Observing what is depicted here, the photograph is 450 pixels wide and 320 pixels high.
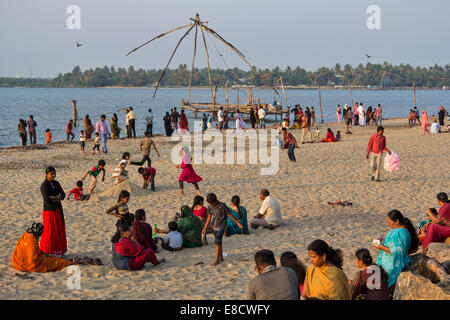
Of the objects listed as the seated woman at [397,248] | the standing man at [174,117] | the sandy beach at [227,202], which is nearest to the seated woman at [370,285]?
the seated woman at [397,248]

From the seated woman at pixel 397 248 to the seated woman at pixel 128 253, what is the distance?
350 centimetres

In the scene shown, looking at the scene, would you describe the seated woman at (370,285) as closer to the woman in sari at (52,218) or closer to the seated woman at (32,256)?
the seated woman at (32,256)

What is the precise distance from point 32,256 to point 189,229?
8.70 feet

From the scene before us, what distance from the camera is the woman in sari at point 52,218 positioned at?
7949mm

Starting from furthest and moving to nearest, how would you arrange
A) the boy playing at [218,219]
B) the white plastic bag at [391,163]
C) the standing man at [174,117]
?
the standing man at [174,117], the white plastic bag at [391,163], the boy playing at [218,219]

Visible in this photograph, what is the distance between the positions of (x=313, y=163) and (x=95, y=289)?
1193 cm

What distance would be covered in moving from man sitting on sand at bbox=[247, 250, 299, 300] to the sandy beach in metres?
1.98

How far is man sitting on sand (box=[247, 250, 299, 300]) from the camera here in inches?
178

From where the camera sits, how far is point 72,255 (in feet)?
27.8

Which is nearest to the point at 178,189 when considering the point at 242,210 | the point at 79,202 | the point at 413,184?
the point at 79,202

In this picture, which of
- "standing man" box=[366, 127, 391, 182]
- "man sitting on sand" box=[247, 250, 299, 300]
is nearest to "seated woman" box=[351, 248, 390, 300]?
"man sitting on sand" box=[247, 250, 299, 300]
